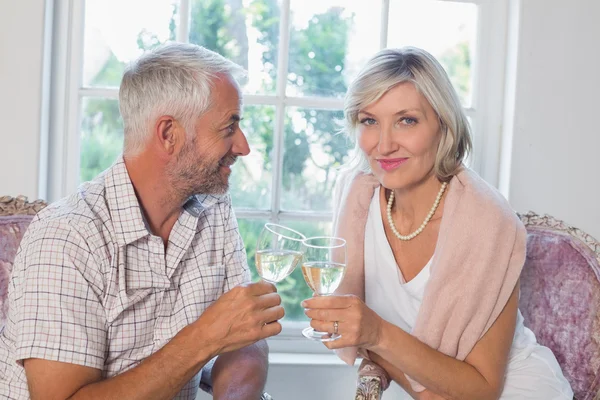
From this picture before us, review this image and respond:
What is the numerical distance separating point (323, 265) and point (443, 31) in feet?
4.66

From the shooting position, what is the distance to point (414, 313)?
1.99m

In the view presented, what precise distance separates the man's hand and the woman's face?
1.72 feet

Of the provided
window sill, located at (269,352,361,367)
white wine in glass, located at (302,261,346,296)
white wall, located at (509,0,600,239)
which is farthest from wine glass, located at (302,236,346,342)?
white wall, located at (509,0,600,239)

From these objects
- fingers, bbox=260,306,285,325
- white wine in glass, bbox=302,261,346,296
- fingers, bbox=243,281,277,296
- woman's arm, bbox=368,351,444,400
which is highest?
white wine in glass, bbox=302,261,346,296

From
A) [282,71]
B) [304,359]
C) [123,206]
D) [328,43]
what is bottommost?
[304,359]

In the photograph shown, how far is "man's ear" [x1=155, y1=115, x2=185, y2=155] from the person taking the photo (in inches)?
67.9

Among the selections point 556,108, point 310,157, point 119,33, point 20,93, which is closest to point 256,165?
point 310,157

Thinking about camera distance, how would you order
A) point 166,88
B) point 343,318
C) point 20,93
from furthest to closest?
point 20,93, point 166,88, point 343,318

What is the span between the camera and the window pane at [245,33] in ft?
8.24

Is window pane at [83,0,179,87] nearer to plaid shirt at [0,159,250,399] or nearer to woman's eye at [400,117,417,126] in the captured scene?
plaid shirt at [0,159,250,399]

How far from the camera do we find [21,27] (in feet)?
7.34

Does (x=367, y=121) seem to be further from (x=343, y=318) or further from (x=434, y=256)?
(x=343, y=318)

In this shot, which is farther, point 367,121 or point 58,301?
point 367,121

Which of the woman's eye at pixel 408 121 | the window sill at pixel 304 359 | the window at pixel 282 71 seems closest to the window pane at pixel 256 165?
the window at pixel 282 71
